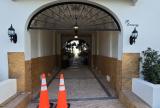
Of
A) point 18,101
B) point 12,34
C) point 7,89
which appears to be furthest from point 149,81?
point 12,34

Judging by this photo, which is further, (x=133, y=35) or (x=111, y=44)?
(x=111, y=44)

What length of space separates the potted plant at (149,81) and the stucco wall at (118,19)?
0.41 metres

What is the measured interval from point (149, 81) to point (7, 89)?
3659 millimetres

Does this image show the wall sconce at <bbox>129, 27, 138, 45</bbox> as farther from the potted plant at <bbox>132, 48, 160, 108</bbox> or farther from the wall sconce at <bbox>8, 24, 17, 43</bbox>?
the wall sconce at <bbox>8, 24, 17, 43</bbox>

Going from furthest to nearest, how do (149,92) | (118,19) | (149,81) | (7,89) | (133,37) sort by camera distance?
(118,19) < (133,37) < (149,81) < (7,89) < (149,92)

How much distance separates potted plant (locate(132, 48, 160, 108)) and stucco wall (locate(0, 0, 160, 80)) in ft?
1.36

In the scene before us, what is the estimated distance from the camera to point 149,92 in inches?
183

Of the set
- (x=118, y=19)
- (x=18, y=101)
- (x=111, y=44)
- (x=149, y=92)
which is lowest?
(x=18, y=101)

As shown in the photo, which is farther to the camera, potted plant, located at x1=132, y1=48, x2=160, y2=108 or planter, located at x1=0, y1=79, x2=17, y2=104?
planter, located at x1=0, y1=79, x2=17, y2=104

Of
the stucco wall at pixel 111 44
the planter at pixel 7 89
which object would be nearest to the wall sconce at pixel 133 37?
the stucco wall at pixel 111 44

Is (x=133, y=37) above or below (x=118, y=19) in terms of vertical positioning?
below

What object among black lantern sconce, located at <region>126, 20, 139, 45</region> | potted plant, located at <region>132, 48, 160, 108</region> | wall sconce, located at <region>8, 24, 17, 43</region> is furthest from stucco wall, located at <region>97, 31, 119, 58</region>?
wall sconce, located at <region>8, 24, 17, 43</region>

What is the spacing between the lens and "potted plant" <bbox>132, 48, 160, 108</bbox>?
446 centimetres

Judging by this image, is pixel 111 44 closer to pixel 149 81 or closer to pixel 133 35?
pixel 133 35
